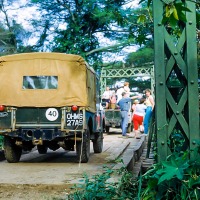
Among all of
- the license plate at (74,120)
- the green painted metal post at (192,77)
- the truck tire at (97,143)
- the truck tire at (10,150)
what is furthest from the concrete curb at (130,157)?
the truck tire at (10,150)

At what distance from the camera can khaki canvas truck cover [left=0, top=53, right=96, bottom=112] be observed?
9.37 metres

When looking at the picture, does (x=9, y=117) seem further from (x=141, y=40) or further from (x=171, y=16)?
(x=171, y=16)

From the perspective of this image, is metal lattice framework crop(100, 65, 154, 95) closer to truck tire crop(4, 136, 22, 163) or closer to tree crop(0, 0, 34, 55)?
tree crop(0, 0, 34, 55)

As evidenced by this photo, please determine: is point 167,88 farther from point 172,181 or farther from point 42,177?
point 42,177

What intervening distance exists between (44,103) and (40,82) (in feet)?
1.86

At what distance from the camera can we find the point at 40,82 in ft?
31.5

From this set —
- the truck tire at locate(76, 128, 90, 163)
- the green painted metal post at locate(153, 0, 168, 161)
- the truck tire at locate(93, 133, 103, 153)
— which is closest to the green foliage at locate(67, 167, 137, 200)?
the green painted metal post at locate(153, 0, 168, 161)

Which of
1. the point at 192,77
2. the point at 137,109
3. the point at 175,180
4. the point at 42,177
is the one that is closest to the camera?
the point at 175,180

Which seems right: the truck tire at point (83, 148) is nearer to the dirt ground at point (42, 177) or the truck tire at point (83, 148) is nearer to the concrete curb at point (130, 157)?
the dirt ground at point (42, 177)

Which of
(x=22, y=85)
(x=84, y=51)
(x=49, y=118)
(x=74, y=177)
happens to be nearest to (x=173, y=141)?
(x=74, y=177)

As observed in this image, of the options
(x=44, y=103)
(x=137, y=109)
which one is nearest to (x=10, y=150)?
(x=44, y=103)

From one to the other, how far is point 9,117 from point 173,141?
468cm

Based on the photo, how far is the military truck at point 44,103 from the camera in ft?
29.7

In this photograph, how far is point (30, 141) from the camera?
30.7ft
